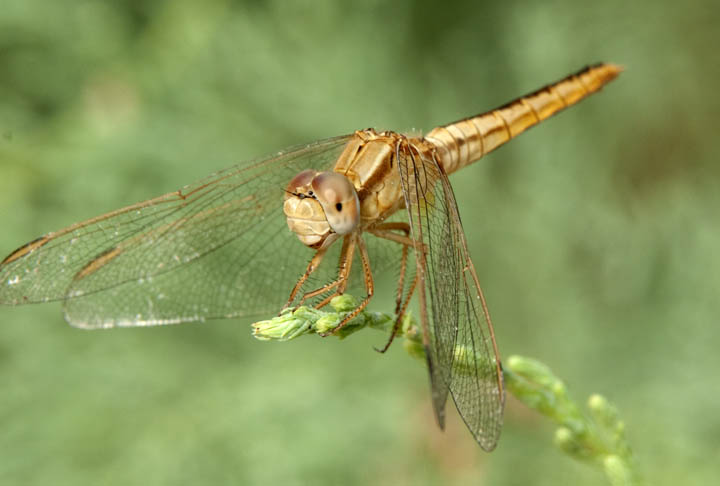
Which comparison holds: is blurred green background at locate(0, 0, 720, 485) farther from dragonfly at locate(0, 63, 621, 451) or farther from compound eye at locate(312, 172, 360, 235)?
compound eye at locate(312, 172, 360, 235)

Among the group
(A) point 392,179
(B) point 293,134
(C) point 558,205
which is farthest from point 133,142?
(C) point 558,205

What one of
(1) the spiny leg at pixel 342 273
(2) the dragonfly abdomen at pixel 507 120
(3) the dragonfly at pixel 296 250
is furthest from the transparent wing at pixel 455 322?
(2) the dragonfly abdomen at pixel 507 120

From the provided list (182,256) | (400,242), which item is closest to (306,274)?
(400,242)

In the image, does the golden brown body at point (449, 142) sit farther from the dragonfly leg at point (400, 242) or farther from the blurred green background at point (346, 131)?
the blurred green background at point (346, 131)

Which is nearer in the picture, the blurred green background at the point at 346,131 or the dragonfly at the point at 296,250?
the dragonfly at the point at 296,250

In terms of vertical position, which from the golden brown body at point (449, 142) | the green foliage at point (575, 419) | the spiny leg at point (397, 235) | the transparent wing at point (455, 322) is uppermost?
the golden brown body at point (449, 142)

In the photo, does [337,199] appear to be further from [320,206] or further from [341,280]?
[341,280]

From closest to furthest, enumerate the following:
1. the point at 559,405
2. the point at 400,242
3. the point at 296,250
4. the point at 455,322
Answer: the point at 455,322 < the point at 559,405 < the point at 400,242 < the point at 296,250
